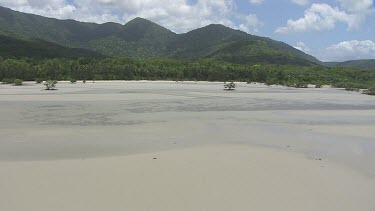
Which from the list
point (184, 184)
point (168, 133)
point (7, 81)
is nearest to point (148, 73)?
point (7, 81)

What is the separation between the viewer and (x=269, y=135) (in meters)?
16.9

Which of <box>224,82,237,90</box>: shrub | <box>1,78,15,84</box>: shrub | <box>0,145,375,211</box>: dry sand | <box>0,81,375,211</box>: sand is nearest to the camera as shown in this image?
<box>0,145,375,211</box>: dry sand

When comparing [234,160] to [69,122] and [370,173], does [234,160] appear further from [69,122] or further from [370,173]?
[69,122]

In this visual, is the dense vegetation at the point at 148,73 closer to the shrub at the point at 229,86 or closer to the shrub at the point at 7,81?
the shrub at the point at 7,81

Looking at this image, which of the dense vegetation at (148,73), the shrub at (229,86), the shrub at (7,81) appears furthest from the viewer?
the dense vegetation at (148,73)

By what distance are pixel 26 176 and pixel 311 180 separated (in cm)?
670

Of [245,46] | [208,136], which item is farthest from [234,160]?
[245,46]

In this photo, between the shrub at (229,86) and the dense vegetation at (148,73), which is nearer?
the shrub at (229,86)

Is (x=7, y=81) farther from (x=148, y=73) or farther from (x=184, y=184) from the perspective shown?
(x=184, y=184)

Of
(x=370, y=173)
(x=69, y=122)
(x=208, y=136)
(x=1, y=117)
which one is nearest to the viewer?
(x=370, y=173)

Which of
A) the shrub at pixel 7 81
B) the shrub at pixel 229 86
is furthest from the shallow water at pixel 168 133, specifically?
the shrub at pixel 7 81

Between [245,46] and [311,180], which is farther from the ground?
[245,46]

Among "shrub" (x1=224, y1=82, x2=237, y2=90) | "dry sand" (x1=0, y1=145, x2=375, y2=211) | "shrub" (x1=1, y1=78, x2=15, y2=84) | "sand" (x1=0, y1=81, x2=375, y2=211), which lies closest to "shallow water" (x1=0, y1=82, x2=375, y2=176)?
"sand" (x1=0, y1=81, x2=375, y2=211)

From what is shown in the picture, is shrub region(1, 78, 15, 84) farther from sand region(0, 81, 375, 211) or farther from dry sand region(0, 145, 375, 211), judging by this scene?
dry sand region(0, 145, 375, 211)
